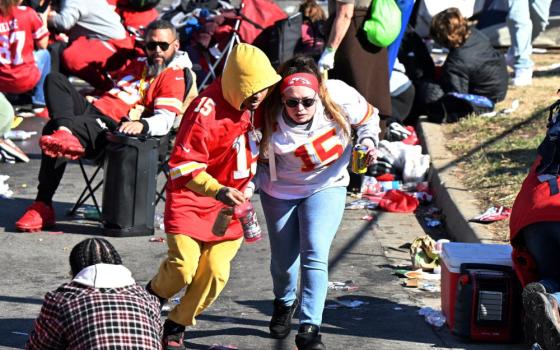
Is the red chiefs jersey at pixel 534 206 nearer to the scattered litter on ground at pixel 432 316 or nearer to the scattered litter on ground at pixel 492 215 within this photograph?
the scattered litter on ground at pixel 432 316

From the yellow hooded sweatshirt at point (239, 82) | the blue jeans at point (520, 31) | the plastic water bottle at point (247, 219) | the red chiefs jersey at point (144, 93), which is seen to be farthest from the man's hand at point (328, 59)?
the blue jeans at point (520, 31)

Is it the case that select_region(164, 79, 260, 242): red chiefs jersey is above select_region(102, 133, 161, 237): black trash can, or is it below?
above

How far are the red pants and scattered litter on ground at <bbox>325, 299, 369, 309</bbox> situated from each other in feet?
14.8

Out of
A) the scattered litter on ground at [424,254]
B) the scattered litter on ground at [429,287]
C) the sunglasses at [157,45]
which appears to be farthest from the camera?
the sunglasses at [157,45]

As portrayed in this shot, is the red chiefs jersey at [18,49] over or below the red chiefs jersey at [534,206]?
below

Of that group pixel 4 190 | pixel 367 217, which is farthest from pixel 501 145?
pixel 4 190

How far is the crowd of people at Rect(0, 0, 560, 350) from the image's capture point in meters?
4.47

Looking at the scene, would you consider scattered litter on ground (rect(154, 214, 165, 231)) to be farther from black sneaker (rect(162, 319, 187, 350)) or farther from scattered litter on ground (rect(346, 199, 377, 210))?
black sneaker (rect(162, 319, 187, 350))

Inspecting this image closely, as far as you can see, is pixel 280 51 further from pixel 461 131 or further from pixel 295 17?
pixel 461 131

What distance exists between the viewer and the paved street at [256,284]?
648 cm

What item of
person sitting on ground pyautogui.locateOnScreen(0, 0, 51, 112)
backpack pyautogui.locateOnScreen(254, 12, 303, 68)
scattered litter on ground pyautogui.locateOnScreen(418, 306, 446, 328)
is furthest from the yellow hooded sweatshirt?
backpack pyautogui.locateOnScreen(254, 12, 303, 68)

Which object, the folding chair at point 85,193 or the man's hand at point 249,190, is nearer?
the man's hand at point 249,190

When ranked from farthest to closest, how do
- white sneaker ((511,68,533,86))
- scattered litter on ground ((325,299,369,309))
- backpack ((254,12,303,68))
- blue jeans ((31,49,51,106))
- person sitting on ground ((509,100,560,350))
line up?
white sneaker ((511,68,533,86)), blue jeans ((31,49,51,106)), backpack ((254,12,303,68)), scattered litter on ground ((325,299,369,309)), person sitting on ground ((509,100,560,350))

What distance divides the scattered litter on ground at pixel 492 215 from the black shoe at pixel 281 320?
2.37 metres
